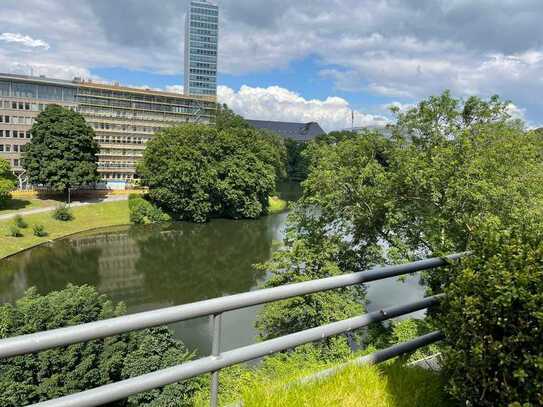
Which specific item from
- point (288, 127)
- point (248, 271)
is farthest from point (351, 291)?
point (288, 127)

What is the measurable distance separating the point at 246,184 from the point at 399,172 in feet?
132

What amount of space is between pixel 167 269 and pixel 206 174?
2028cm

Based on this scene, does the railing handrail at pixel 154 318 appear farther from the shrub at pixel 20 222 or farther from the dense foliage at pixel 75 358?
the shrub at pixel 20 222

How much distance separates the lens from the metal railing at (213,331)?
1896 mm

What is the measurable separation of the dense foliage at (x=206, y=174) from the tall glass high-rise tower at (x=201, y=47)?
10045 centimetres

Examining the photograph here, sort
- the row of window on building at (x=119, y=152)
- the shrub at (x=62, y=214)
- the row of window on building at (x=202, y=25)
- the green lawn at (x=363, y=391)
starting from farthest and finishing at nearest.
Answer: the row of window on building at (x=202, y=25) < the row of window on building at (x=119, y=152) < the shrub at (x=62, y=214) < the green lawn at (x=363, y=391)

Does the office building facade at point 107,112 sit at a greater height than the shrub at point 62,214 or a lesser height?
greater

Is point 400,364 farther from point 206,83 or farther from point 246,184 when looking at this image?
point 206,83

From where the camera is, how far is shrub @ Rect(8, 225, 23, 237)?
43.2 m

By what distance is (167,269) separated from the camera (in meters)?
38.1

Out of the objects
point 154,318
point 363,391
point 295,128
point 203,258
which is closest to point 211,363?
point 154,318

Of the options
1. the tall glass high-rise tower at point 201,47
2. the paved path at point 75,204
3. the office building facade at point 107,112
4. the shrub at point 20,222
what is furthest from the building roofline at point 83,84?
the tall glass high-rise tower at point 201,47

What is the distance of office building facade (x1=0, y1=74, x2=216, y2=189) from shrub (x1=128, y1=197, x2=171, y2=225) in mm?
17327

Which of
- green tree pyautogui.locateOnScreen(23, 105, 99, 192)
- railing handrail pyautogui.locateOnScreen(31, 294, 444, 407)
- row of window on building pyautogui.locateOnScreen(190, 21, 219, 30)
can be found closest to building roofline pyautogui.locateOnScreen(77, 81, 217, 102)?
green tree pyautogui.locateOnScreen(23, 105, 99, 192)
